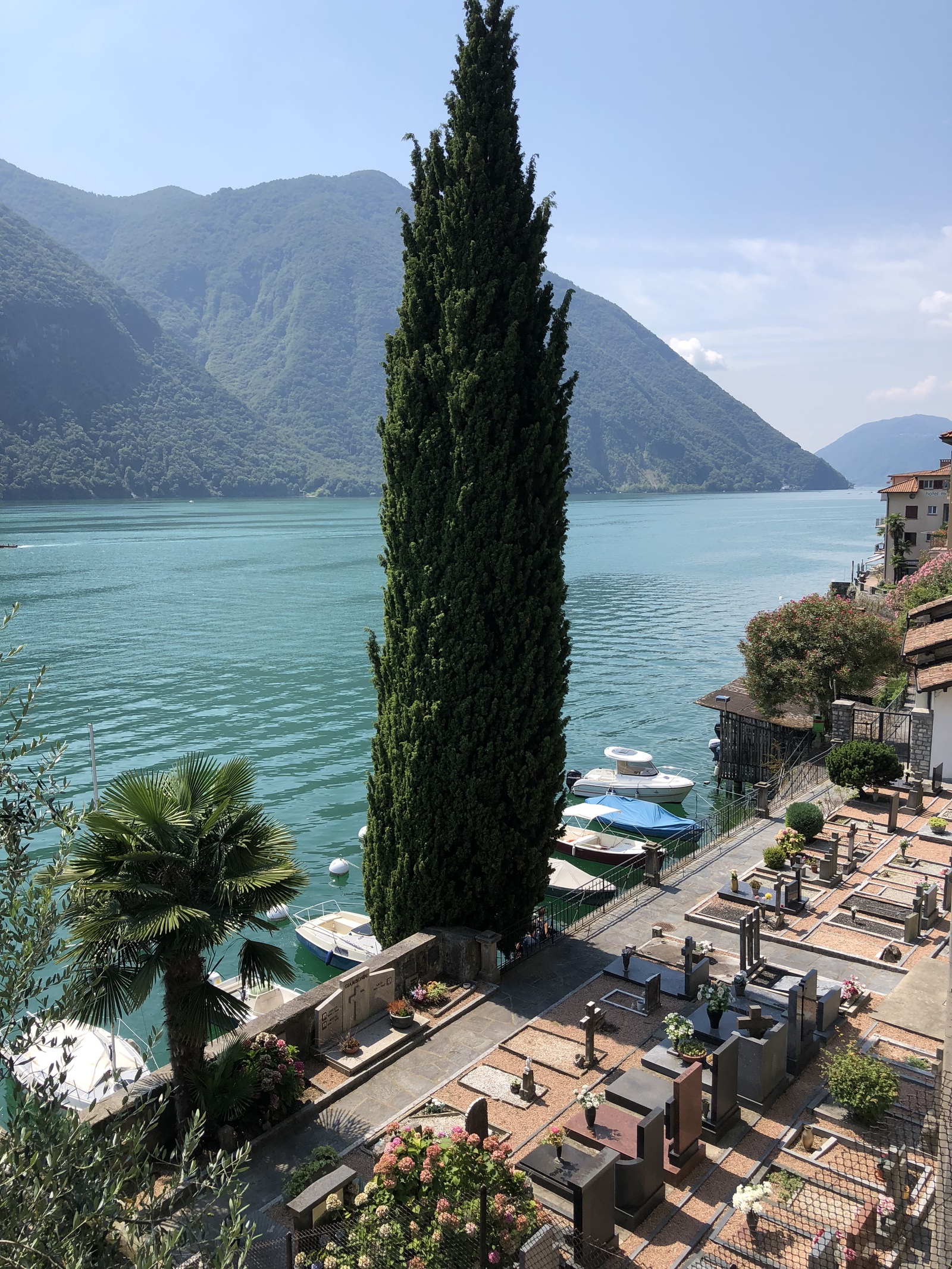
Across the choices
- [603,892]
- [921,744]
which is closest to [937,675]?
[921,744]

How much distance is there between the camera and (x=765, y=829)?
80.5ft

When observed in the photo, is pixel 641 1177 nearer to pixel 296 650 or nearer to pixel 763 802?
pixel 763 802

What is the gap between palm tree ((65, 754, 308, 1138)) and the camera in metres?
10.6

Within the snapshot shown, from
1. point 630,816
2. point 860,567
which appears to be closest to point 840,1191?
point 630,816

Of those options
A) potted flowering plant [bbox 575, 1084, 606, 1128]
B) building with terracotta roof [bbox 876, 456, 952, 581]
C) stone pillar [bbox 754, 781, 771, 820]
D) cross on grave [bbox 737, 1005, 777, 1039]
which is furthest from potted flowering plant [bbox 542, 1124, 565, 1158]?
building with terracotta roof [bbox 876, 456, 952, 581]

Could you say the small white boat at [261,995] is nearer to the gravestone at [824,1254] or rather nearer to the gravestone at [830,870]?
the gravestone at [830,870]

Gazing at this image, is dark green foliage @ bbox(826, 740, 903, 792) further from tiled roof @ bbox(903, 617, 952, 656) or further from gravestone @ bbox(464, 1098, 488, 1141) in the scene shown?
gravestone @ bbox(464, 1098, 488, 1141)

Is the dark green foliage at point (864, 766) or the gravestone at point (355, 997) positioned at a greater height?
the dark green foliage at point (864, 766)

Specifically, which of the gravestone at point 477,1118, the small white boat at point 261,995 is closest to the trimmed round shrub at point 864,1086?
the gravestone at point 477,1118

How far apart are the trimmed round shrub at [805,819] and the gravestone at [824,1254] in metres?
13.9

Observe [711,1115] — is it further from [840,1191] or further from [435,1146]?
[435,1146]

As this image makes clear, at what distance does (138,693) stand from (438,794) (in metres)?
39.3

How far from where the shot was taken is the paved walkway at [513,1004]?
11812 mm

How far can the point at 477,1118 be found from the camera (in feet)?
36.0
